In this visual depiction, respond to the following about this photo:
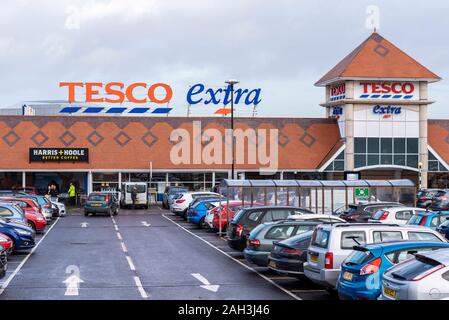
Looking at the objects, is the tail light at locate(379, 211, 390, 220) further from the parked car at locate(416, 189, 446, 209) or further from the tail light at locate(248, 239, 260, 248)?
the parked car at locate(416, 189, 446, 209)

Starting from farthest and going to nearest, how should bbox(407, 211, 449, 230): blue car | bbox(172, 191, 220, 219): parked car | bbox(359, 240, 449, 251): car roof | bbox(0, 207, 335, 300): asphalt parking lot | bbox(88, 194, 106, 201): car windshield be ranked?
bbox(88, 194, 106, 201): car windshield → bbox(172, 191, 220, 219): parked car → bbox(407, 211, 449, 230): blue car → bbox(0, 207, 335, 300): asphalt parking lot → bbox(359, 240, 449, 251): car roof

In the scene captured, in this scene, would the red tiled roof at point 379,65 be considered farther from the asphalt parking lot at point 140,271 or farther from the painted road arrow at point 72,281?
the painted road arrow at point 72,281

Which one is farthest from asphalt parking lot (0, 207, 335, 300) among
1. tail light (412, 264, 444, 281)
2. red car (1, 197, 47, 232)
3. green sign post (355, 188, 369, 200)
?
green sign post (355, 188, 369, 200)

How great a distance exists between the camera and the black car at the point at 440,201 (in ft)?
149

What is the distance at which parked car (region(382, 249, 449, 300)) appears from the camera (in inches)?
484

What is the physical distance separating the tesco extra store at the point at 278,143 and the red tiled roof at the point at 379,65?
76 mm

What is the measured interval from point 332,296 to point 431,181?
48.8m

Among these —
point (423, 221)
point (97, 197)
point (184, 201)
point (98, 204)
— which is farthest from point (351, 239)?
point (97, 197)

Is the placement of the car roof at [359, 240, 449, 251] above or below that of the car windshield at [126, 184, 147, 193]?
above

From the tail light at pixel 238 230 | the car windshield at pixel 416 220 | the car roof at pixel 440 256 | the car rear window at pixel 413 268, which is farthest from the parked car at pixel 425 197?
the car rear window at pixel 413 268

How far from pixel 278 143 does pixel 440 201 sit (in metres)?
19.0

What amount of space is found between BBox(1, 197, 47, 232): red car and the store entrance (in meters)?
23.7

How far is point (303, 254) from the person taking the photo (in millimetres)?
19922
